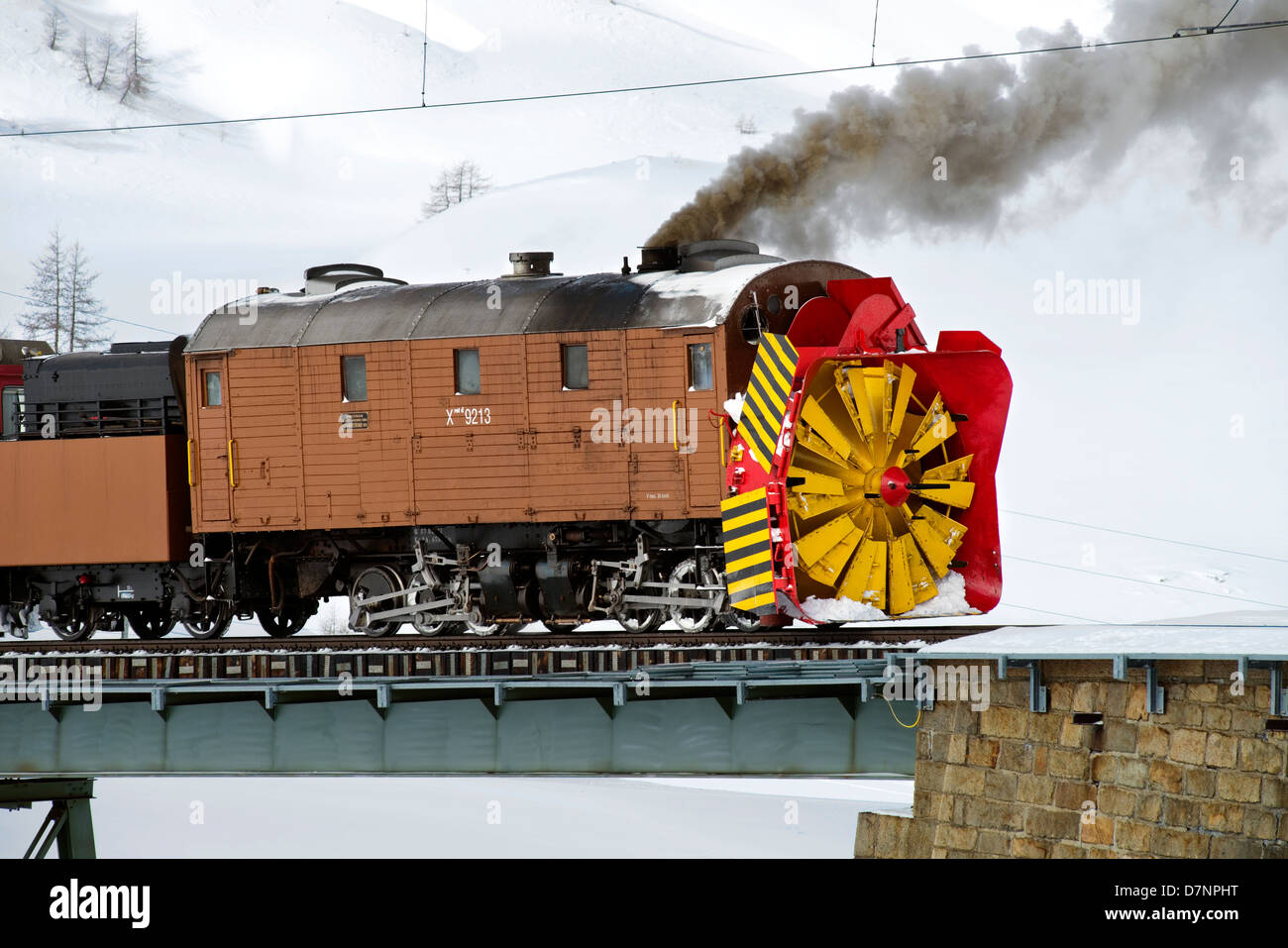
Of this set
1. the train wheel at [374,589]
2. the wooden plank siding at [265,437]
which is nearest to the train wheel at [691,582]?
the train wheel at [374,589]

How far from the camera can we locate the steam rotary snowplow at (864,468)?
16547 millimetres

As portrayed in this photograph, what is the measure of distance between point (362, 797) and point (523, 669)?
2985cm

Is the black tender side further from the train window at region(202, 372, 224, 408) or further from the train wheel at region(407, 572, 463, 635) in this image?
the train wheel at region(407, 572, 463, 635)

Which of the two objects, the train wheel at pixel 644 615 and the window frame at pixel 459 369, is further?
the window frame at pixel 459 369

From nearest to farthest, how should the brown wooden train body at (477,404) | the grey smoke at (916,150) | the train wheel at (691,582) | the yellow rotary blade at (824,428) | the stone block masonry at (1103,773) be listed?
1. the stone block masonry at (1103,773)
2. the yellow rotary blade at (824,428)
3. the brown wooden train body at (477,404)
4. the train wheel at (691,582)
5. the grey smoke at (916,150)

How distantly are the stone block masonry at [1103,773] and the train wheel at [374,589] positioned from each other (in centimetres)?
854

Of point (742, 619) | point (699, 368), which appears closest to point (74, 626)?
point (742, 619)

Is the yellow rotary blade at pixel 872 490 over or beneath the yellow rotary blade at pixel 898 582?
over

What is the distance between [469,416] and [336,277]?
147 inches

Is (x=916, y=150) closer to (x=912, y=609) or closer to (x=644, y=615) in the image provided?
(x=644, y=615)

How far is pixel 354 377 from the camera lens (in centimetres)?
2027

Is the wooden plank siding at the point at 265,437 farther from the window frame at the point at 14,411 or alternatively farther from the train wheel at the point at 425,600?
the window frame at the point at 14,411

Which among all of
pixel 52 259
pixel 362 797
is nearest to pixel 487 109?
pixel 52 259

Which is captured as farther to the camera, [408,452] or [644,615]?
[644,615]
